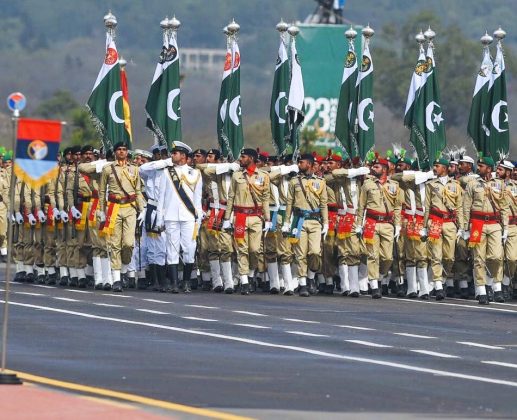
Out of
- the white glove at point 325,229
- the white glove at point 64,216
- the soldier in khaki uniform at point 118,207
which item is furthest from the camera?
the white glove at point 64,216

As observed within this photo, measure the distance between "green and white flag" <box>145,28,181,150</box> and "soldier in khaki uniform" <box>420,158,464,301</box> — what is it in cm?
381

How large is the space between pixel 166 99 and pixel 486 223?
521 centimetres

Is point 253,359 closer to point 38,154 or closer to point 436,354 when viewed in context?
point 436,354

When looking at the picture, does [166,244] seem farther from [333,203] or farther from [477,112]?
[477,112]

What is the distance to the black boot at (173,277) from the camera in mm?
27594

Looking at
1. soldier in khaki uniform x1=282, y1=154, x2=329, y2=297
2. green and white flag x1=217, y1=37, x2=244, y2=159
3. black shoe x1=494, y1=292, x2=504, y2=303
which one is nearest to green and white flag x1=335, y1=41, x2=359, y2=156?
green and white flag x1=217, y1=37, x2=244, y2=159

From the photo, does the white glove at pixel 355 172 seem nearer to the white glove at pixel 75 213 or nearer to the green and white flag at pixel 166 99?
the green and white flag at pixel 166 99

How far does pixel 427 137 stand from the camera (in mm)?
30312

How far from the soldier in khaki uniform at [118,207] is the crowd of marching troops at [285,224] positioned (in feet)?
0.06

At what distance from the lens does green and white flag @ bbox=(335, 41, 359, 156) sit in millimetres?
30328

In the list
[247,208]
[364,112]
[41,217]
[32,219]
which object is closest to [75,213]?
[41,217]

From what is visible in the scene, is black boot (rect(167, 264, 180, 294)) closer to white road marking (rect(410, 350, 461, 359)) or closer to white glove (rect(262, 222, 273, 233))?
white glove (rect(262, 222, 273, 233))

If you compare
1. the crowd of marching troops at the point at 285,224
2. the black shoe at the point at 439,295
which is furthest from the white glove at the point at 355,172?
the black shoe at the point at 439,295

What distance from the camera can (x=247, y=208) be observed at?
28094 mm
